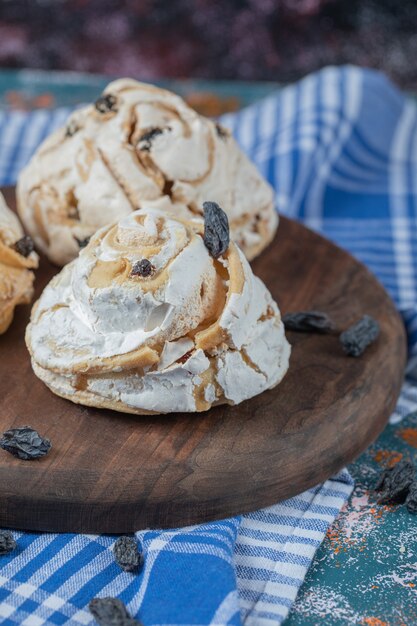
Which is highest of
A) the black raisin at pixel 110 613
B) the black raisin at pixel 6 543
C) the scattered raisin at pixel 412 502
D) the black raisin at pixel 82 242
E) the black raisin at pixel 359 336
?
the black raisin at pixel 82 242

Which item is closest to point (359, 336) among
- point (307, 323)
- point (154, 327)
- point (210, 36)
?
point (307, 323)

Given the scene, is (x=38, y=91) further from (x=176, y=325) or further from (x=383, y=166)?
(x=176, y=325)

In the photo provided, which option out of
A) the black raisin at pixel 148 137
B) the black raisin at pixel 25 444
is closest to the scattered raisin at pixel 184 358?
the black raisin at pixel 25 444

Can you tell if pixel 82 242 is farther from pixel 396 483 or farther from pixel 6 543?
pixel 396 483

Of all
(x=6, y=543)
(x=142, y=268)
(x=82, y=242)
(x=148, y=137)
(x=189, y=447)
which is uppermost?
(x=148, y=137)

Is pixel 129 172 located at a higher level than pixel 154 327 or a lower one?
higher

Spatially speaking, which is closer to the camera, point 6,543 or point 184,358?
point 6,543

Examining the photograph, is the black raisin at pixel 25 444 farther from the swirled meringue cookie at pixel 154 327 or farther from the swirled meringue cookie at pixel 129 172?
the swirled meringue cookie at pixel 129 172
